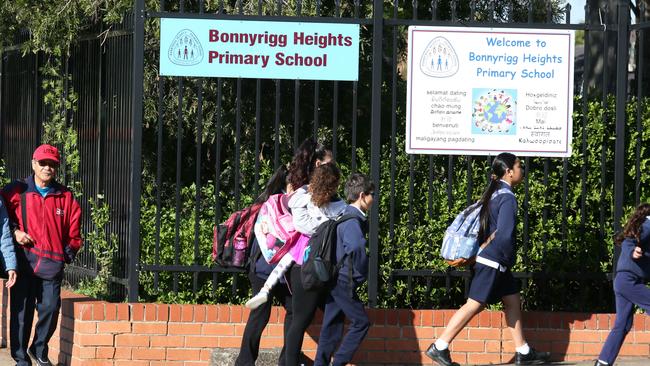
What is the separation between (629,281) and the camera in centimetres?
830

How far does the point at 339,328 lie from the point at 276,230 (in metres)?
0.76

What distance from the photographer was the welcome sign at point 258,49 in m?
8.92

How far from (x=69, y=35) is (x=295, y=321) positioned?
380cm

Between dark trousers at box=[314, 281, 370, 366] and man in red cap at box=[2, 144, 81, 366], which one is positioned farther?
man in red cap at box=[2, 144, 81, 366]

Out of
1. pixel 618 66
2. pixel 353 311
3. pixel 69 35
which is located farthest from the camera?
pixel 69 35

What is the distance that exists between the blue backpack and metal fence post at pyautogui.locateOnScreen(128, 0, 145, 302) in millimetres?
2255

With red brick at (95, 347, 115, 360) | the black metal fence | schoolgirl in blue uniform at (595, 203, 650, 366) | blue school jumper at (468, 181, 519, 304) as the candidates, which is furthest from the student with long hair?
schoolgirl in blue uniform at (595, 203, 650, 366)

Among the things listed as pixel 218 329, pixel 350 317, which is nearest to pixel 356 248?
pixel 350 317

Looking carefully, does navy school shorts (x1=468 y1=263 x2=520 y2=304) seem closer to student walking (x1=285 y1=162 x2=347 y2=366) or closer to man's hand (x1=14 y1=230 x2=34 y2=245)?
student walking (x1=285 y1=162 x2=347 y2=366)

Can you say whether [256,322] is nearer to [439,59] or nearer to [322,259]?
[322,259]

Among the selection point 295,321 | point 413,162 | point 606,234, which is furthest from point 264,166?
point 606,234

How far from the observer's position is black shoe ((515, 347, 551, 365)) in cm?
859

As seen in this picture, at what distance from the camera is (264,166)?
9445 millimetres

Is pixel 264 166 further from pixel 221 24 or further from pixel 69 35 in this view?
pixel 69 35
